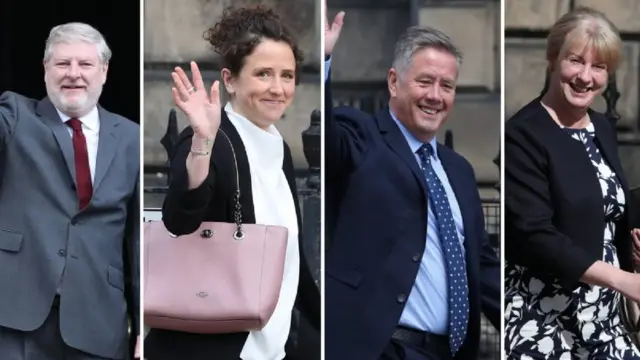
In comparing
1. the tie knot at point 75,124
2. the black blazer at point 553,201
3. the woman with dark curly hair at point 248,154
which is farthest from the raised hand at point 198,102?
the black blazer at point 553,201

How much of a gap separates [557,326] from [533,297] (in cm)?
16

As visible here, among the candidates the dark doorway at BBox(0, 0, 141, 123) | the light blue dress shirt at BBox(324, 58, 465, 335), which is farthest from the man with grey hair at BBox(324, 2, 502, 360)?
the dark doorway at BBox(0, 0, 141, 123)

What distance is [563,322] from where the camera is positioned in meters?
4.79

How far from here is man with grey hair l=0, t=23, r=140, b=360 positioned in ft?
15.0

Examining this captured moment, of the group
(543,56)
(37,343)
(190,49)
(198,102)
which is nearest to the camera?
(37,343)

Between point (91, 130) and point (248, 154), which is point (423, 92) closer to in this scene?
point (248, 154)

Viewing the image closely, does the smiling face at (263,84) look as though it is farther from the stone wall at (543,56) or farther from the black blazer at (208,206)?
the stone wall at (543,56)

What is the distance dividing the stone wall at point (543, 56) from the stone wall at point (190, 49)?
0.88 meters

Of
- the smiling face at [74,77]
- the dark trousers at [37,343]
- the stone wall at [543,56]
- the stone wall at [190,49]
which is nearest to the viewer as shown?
the dark trousers at [37,343]

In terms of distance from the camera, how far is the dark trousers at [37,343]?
180 inches

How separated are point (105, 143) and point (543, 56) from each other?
1.95 meters

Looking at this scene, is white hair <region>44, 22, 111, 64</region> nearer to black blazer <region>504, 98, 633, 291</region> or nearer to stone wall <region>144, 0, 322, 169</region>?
stone wall <region>144, 0, 322, 169</region>

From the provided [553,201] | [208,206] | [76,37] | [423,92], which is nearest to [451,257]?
[553,201]

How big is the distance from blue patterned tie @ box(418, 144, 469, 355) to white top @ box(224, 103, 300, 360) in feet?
1.98
